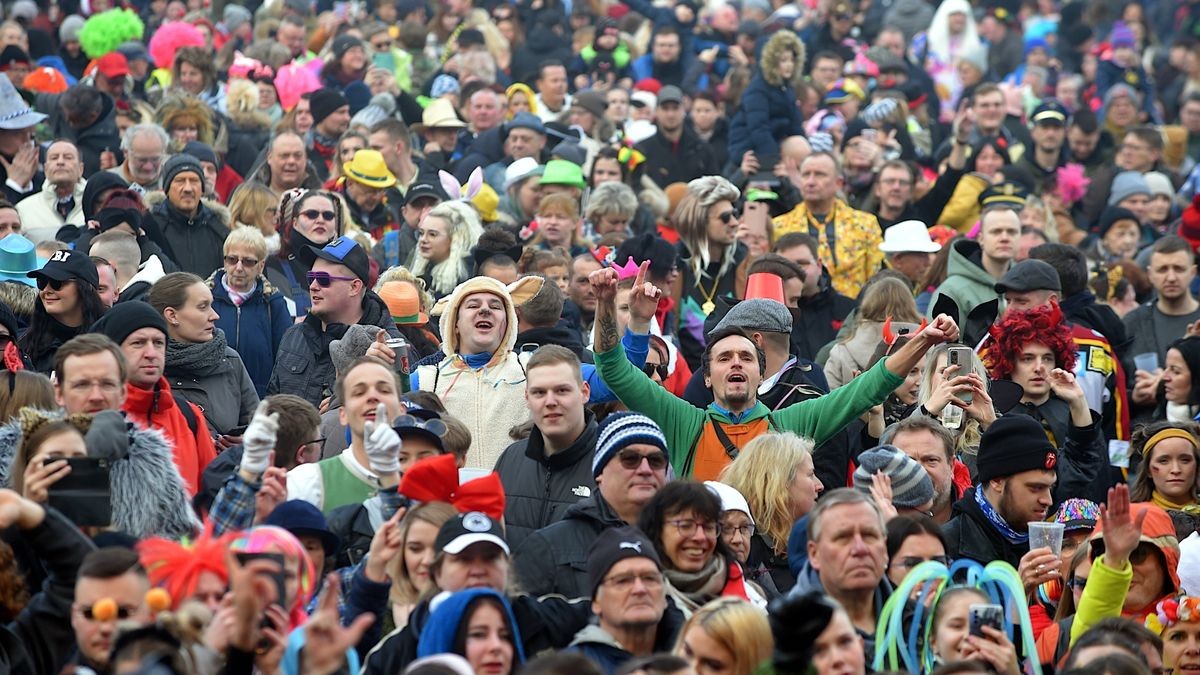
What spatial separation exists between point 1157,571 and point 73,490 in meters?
4.19

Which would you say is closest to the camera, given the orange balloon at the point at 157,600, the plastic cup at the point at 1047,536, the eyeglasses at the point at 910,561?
the orange balloon at the point at 157,600

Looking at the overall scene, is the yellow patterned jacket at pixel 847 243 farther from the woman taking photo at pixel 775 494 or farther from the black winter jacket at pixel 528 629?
the black winter jacket at pixel 528 629

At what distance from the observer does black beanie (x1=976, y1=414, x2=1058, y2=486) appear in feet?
28.0

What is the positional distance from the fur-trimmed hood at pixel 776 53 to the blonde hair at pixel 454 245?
15.2ft

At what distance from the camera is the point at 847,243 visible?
44.3 feet

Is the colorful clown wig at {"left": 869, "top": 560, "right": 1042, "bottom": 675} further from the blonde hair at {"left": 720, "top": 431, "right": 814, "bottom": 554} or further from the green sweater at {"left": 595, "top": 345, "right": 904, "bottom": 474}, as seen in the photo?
the green sweater at {"left": 595, "top": 345, "right": 904, "bottom": 474}

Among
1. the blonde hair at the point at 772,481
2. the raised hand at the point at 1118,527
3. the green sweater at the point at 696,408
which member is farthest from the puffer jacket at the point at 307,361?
the raised hand at the point at 1118,527

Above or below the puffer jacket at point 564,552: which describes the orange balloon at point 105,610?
above

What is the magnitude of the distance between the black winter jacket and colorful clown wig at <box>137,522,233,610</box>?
0.68 metres

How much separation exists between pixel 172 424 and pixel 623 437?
7.04ft

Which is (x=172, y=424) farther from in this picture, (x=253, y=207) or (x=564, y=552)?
(x=253, y=207)

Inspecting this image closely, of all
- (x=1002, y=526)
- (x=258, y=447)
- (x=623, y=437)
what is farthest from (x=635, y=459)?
(x=1002, y=526)

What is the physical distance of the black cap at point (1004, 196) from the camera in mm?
14195

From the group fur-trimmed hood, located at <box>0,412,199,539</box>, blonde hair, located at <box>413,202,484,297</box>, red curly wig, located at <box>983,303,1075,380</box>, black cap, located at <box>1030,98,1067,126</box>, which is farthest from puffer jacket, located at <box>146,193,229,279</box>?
black cap, located at <box>1030,98,1067,126</box>
